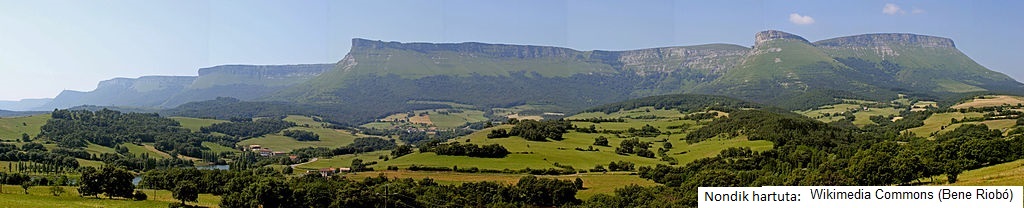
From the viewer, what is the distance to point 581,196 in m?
75.4

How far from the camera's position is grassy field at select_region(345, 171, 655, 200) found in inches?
3164

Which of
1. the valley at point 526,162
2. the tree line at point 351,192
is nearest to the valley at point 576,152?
the valley at point 526,162

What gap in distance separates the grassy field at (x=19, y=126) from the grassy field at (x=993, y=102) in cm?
24511

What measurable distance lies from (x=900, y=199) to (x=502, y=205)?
153 ft

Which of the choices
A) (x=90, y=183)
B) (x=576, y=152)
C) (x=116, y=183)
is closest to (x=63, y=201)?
(x=90, y=183)

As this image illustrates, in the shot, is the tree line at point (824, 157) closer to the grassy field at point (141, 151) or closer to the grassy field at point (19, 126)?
the grassy field at point (141, 151)

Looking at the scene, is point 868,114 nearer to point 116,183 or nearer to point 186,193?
point 186,193

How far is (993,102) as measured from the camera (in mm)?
173625

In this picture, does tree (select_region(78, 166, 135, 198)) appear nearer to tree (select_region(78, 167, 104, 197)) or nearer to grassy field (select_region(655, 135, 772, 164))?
tree (select_region(78, 167, 104, 197))

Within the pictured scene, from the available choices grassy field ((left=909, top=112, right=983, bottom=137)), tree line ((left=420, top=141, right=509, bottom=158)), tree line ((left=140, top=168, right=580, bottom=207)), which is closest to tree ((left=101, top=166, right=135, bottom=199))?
tree line ((left=140, top=168, right=580, bottom=207))

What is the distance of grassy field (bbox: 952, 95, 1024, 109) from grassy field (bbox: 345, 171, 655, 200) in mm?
→ 129355

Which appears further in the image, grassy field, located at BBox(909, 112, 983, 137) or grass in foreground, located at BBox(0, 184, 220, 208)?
grassy field, located at BBox(909, 112, 983, 137)

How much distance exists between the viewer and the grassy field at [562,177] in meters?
80.4

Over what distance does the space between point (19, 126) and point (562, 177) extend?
158 metres
